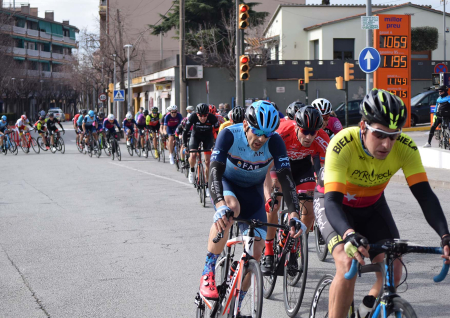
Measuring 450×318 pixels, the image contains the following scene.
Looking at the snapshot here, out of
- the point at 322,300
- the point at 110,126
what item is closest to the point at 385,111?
the point at 322,300

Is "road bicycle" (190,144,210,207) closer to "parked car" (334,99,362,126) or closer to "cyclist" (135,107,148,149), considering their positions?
"cyclist" (135,107,148,149)

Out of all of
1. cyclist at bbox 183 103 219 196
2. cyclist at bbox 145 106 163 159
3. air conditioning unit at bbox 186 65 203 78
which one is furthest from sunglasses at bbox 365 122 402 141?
air conditioning unit at bbox 186 65 203 78

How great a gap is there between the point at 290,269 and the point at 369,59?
12.8 metres

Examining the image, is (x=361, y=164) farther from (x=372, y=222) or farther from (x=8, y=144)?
(x=8, y=144)

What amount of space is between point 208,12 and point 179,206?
3778 cm

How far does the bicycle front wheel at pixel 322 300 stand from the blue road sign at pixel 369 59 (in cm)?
1384

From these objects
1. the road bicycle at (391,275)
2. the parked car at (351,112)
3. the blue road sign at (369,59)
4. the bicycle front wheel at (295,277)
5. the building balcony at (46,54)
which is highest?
the building balcony at (46,54)

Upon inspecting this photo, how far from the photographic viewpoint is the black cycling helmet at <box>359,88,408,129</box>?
134 inches

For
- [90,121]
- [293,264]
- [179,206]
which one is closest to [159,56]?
[90,121]

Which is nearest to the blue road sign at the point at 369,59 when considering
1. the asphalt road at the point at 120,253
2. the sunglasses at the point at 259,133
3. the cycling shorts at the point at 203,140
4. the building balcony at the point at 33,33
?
the asphalt road at the point at 120,253

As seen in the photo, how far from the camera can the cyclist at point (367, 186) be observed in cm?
344

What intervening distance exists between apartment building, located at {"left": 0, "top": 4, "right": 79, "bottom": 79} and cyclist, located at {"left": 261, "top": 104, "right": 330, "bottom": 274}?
280 feet

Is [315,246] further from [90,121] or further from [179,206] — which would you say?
[90,121]

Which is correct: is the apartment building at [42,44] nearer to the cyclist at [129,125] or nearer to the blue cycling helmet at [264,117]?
the cyclist at [129,125]
